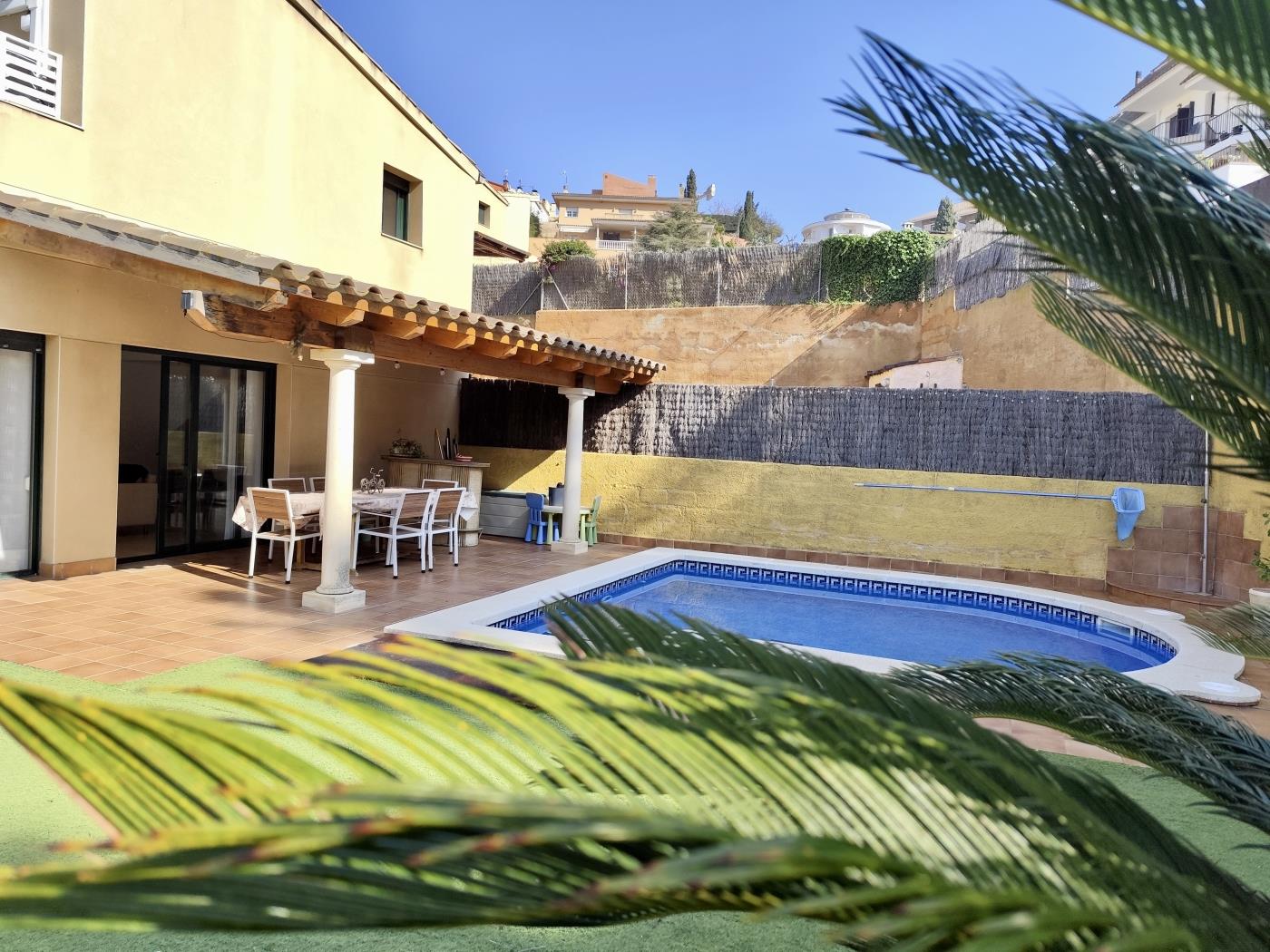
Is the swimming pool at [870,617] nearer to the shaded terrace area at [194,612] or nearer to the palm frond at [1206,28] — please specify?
the shaded terrace area at [194,612]

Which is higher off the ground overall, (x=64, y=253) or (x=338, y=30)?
(x=338, y=30)

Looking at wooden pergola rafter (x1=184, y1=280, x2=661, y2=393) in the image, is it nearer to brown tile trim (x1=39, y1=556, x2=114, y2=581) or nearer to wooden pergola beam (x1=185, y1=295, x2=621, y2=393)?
wooden pergola beam (x1=185, y1=295, x2=621, y2=393)

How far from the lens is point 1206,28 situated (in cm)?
156

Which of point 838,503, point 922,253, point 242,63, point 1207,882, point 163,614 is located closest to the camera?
point 1207,882

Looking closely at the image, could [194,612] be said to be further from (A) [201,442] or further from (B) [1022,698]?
(B) [1022,698]

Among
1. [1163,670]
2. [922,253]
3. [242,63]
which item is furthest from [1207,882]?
[922,253]

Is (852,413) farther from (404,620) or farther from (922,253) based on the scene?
(922,253)

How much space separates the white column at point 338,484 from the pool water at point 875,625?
1.75 meters

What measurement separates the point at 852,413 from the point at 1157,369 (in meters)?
10.9

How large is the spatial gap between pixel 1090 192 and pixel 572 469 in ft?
37.3

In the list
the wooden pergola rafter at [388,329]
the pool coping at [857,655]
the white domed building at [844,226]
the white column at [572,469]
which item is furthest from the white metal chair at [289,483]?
the white domed building at [844,226]

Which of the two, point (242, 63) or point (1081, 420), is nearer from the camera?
point (242, 63)

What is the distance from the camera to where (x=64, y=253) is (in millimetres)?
7957

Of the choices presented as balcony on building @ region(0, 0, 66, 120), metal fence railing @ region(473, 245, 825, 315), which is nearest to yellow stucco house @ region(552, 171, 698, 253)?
metal fence railing @ region(473, 245, 825, 315)
